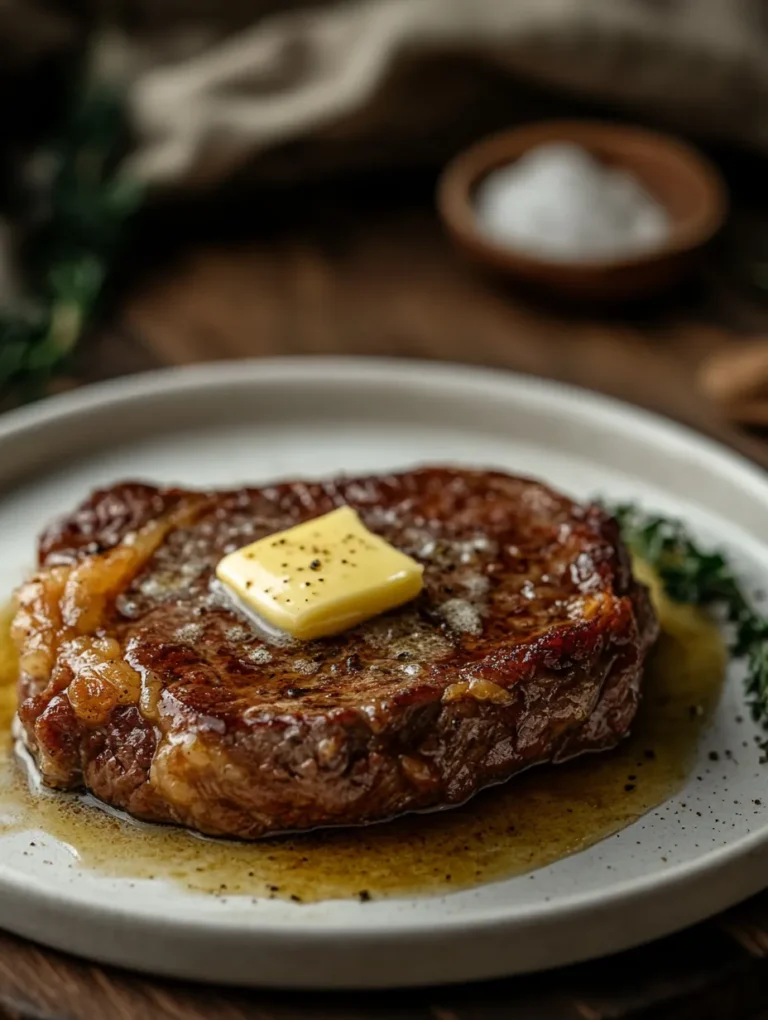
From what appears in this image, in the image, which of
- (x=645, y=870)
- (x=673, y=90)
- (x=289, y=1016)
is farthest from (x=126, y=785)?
(x=673, y=90)

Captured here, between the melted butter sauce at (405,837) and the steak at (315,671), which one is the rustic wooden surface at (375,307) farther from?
the melted butter sauce at (405,837)

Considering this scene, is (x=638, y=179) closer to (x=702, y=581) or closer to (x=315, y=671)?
(x=702, y=581)

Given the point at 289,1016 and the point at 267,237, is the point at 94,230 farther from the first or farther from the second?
the point at 289,1016

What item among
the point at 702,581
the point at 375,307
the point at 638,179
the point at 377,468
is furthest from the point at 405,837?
the point at 638,179

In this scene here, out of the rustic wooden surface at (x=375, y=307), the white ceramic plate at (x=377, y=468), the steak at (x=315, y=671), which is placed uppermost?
the steak at (x=315, y=671)

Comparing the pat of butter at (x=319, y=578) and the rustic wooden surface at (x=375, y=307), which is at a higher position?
the pat of butter at (x=319, y=578)

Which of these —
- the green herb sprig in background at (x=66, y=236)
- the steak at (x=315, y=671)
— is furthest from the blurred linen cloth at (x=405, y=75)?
the steak at (x=315, y=671)

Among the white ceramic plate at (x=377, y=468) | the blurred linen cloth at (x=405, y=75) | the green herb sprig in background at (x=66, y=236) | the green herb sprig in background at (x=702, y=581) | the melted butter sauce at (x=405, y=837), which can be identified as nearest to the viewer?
the white ceramic plate at (x=377, y=468)
